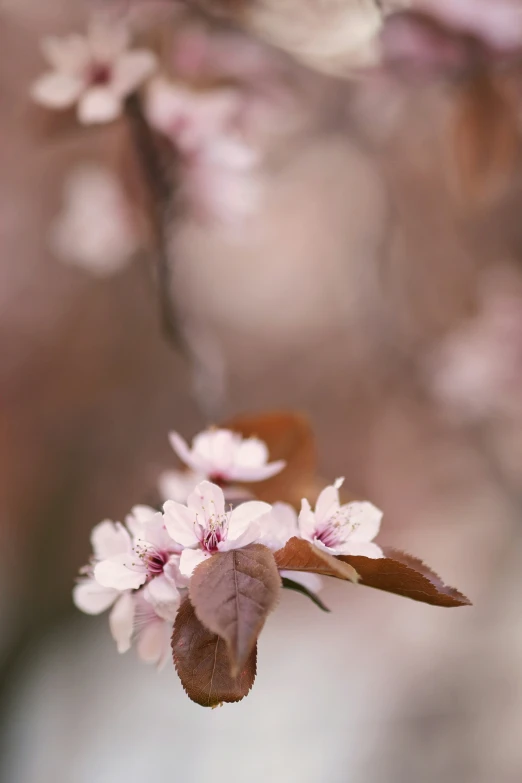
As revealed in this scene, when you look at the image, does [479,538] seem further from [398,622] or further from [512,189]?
[512,189]

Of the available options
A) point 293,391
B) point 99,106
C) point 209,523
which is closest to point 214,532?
point 209,523

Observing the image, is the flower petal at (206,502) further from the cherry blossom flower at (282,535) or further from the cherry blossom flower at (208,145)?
the cherry blossom flower at (208,145)

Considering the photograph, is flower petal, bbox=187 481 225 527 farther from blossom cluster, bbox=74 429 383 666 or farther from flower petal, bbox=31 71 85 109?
flower petal, bbox=31 71 85 109

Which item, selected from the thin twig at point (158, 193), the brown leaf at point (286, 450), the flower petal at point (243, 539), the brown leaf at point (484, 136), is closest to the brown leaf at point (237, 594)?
the flower petal at point (243, 539)

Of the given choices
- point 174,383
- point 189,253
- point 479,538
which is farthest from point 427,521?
point 189,253

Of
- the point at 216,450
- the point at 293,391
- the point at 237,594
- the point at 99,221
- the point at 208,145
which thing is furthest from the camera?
the point at 293,391

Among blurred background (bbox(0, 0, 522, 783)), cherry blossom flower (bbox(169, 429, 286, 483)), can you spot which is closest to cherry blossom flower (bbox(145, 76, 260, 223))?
blurred background (bbox(0, 0, 522, 783))

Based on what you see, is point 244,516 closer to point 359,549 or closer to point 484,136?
point 359,549
